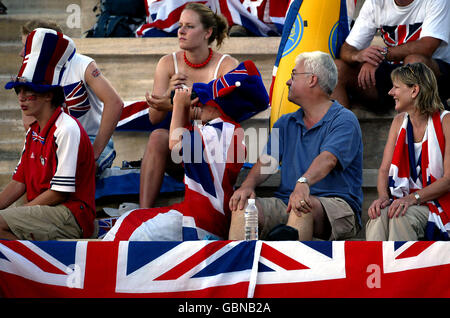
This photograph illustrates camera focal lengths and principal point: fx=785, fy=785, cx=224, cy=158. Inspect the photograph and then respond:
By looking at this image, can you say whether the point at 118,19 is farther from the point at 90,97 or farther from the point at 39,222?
the point at 39,222

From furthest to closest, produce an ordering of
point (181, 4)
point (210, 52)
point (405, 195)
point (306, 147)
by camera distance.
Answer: point (181, 4), point (210, 52), point (306, 147), point (405, 195)

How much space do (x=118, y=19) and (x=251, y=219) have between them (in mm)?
2793

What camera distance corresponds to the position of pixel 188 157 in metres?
3.78

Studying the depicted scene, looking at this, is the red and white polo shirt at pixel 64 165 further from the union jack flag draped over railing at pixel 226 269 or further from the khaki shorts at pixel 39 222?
the union jack flag draped over railing at pixel 226 269

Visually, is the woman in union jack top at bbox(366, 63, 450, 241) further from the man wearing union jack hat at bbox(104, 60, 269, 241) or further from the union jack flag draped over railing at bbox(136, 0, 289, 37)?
the union jack flag draped over railing at bbox(136, 0, 289, 37)

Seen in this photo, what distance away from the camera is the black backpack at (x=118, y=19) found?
5.81m

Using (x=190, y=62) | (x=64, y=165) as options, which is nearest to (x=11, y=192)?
(x=64, y=165)

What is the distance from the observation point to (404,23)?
481 cm

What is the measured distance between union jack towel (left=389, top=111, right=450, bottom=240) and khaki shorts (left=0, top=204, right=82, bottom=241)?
1.57 meters

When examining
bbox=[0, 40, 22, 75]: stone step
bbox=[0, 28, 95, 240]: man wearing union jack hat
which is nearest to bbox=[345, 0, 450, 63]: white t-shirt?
bbox=[0, 28, 95, 240]: man wearing union jack hat

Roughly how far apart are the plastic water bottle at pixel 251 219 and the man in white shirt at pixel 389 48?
4.17ft

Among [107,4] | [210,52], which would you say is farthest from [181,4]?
[210,52]

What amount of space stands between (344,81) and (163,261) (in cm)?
219
